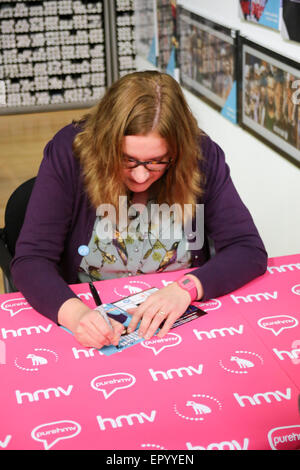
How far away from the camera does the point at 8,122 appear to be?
6.63 meters

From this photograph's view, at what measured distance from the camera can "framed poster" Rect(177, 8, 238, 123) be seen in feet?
12.8

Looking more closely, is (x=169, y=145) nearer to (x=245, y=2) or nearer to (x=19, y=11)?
(x=245, y=2)

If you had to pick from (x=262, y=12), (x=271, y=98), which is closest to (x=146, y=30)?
(x=262, y=12)

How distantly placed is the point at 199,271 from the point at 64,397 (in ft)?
2.30

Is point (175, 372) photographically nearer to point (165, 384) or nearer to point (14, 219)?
point (165, 384)

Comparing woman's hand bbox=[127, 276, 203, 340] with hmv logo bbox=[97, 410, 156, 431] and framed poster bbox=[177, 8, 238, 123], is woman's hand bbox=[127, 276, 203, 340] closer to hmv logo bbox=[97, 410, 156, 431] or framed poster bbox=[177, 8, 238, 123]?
hmv logo bbox=[97, 410, 156, 431]

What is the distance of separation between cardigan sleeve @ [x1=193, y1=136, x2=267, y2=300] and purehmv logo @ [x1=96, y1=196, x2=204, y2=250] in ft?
0.19

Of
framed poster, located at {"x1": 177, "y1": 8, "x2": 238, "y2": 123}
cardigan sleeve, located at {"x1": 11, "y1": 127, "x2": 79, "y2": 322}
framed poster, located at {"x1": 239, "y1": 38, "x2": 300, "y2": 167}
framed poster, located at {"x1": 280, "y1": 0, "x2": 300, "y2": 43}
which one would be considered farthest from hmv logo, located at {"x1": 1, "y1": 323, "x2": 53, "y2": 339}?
framed poster, located at {"x1": 177, "y1": 8, "x2": 238, "y2": 123}

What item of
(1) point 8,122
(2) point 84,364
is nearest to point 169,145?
(2) point 84,364

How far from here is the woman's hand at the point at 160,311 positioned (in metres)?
1.82

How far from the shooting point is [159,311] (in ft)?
6.16

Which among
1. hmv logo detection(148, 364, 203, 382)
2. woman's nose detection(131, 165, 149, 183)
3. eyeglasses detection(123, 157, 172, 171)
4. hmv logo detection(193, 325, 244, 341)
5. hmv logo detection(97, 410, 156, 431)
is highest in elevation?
eyeglasses detection(123, 157, 172, 171)

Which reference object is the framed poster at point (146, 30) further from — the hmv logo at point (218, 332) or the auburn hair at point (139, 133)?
the hmv logo at point (218, 332)

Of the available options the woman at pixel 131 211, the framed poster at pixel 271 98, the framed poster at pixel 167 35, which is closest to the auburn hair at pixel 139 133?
the woman at pixel 131 211
